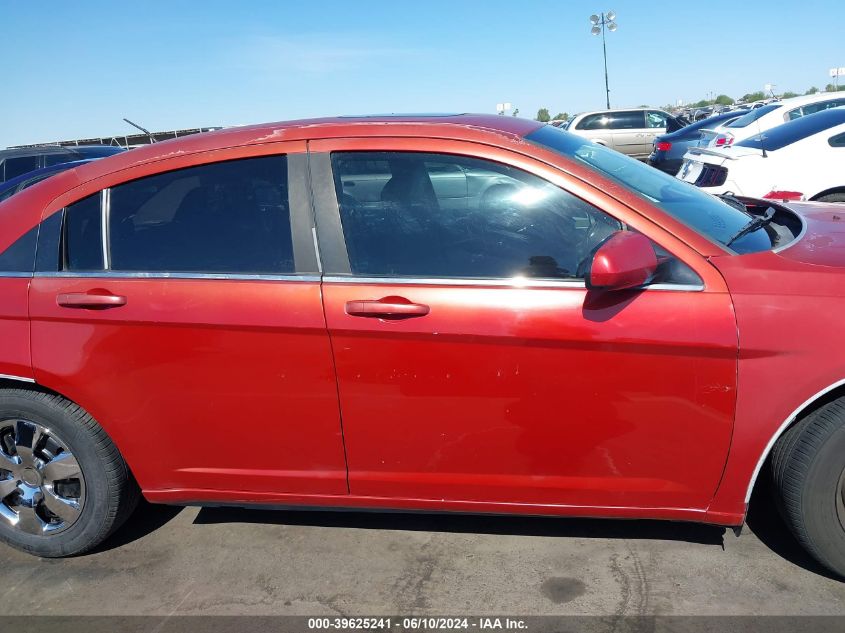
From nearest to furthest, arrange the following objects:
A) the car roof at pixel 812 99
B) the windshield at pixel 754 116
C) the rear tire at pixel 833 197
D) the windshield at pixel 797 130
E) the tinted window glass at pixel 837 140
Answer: the rear tire at pixel 833 197, the tinted window glass at pixel 837 140, the windshield at pixel 797 130, the windshield at pixel 754 116, the car roof at pixel 812 99

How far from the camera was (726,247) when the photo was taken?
2.50 meters

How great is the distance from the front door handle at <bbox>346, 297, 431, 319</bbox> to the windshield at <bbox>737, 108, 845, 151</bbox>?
18.8ft

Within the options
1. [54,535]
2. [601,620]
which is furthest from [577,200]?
[54,535]

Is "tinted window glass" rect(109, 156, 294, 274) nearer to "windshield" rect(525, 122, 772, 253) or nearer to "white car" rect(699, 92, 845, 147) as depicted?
"windshield" rect(525, 122, 772, 253)

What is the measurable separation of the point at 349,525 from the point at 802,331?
2019 mm

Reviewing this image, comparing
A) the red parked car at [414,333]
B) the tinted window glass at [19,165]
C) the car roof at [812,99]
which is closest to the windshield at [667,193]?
the red parked car at [414,333]

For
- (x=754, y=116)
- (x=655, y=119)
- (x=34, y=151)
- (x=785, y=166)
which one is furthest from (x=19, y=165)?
(x=655, y=119)

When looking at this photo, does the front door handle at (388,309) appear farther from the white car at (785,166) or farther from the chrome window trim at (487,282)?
the white car at (785,166)

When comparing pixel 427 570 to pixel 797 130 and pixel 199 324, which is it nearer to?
pixel 199 324

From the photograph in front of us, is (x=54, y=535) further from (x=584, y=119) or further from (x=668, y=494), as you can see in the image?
(x=584, y=119)

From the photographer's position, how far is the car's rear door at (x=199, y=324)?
101 inches

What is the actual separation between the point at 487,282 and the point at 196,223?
1183 millimetres

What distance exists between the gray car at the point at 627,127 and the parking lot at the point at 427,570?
18.0 metres

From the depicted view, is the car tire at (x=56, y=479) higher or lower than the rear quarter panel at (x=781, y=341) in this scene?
lower
